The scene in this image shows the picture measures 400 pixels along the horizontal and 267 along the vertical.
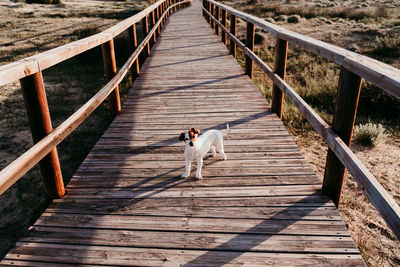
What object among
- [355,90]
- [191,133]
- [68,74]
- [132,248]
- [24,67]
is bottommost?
[68,74]

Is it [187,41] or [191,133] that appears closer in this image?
[191,133]

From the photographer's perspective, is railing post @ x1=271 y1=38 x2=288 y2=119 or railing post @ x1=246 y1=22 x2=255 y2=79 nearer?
railing post @ x1=271 y1=38 x2=288 y2=119

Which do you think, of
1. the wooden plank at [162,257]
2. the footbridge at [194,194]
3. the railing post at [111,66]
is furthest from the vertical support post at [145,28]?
the wooden plank at [162,257]

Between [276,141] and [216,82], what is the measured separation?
2.65 meters

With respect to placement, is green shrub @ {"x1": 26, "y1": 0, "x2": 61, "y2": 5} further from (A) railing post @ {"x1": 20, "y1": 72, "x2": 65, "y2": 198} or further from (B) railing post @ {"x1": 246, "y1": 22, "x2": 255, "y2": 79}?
(A) railing post @ {"x1": 20, "y1": 72, "x2": 65, "y2": 198}

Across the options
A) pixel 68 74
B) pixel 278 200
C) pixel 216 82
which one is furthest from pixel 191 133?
pixel 68 74

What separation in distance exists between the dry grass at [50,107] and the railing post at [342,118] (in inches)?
110

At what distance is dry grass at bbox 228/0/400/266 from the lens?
3238 mm

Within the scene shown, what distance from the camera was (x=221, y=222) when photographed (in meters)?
2.48

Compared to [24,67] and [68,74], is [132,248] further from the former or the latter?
[68,74]

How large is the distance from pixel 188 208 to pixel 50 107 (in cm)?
682

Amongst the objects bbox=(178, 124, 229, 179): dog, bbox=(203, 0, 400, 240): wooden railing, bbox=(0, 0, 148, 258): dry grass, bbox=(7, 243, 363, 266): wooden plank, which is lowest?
bbox=(0, 0, 148, 258): dry grass

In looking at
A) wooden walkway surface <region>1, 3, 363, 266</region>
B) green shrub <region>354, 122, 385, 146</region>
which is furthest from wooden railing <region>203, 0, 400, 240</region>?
green shrub <region>354, 122, 385, 146</region>

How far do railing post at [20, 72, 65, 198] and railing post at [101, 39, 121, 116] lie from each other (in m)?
2.03
